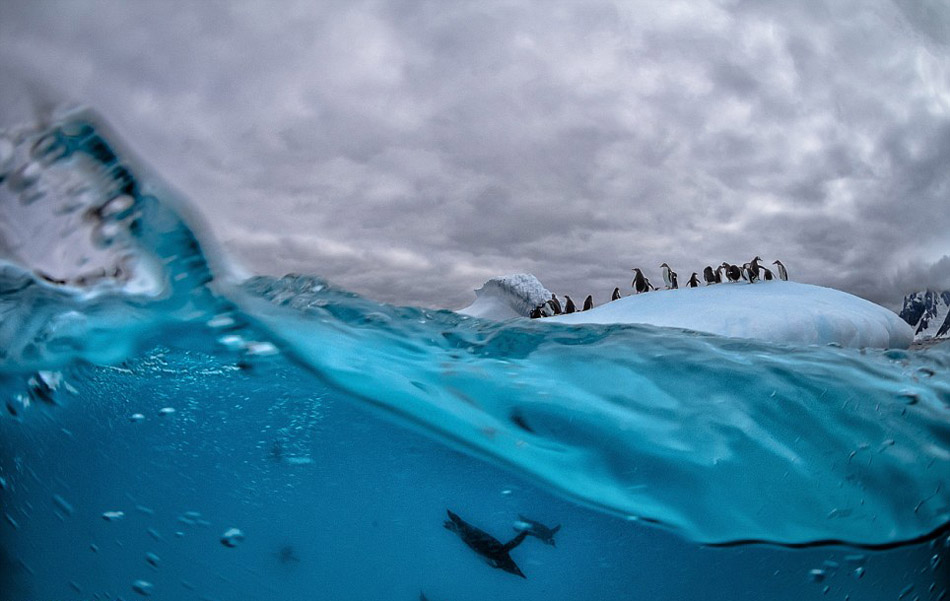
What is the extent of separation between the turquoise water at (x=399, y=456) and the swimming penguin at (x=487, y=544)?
1.6 inches

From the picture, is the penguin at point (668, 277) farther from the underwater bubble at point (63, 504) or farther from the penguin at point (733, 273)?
the underwater bubble at point (63, 504)

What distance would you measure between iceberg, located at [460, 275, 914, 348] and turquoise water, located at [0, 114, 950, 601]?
3.83 meters

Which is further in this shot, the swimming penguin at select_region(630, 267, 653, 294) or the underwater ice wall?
the swimming penguin at select_region(630, 267, 653, 294)

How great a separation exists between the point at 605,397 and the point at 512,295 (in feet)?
43.2

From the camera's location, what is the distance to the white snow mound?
51.9 feet

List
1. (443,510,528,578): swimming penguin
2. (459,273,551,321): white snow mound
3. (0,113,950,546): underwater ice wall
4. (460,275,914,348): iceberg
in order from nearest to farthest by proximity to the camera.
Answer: (0,113,950,546): underwater ice wall → (443,510,528,578): swimming penguin → (460,275,914,348): iceberg → (459,273,551,321): white snow mound

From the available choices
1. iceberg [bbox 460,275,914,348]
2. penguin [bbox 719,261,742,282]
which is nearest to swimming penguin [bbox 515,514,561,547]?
iceberg [bbox 460,275,914,348]

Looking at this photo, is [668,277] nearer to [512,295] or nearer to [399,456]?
[512,295]

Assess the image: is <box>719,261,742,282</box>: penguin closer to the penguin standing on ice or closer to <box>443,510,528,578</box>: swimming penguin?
the penguin standing on ice

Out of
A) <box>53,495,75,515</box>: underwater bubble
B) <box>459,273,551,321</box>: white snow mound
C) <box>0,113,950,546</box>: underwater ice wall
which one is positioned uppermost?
<box>0,113,950,546</box>: underwater ice wall

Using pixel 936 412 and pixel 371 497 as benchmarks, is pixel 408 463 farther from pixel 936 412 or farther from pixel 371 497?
pixel 936 412

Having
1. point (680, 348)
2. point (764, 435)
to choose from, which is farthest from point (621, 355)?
point (764, 435)

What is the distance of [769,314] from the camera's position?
8180mm

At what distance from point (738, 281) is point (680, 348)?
8701 millimetres
